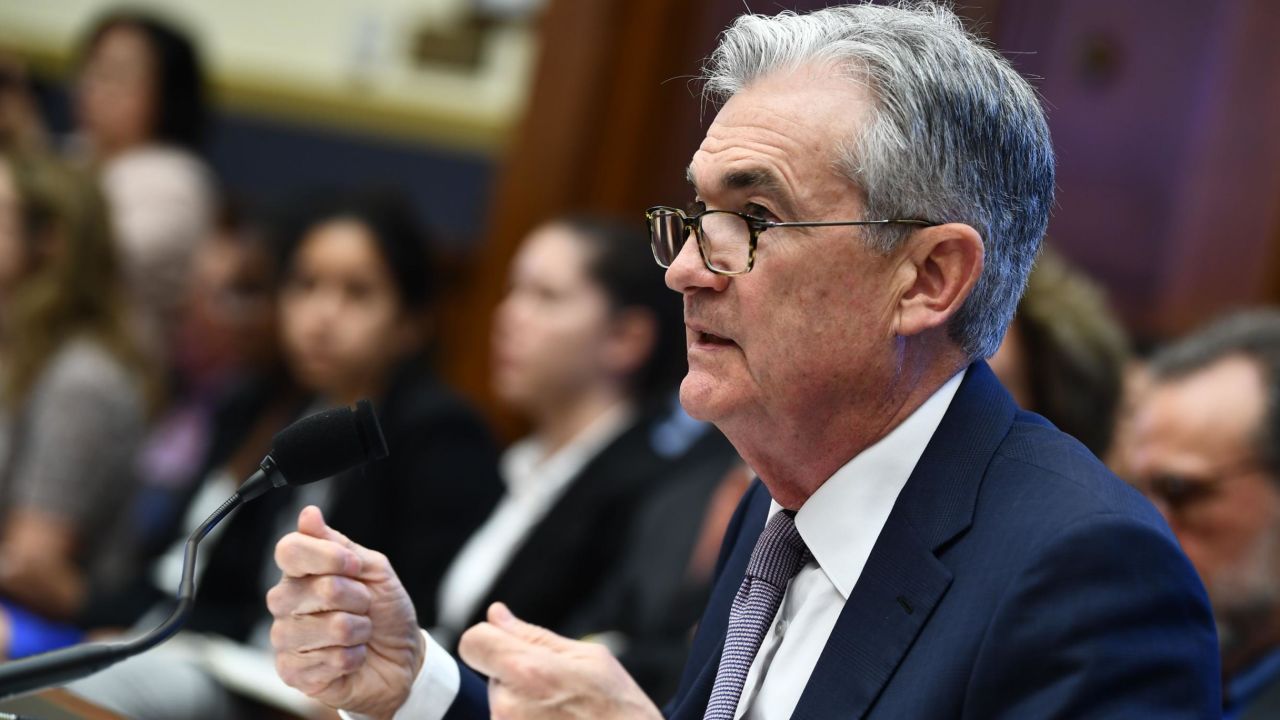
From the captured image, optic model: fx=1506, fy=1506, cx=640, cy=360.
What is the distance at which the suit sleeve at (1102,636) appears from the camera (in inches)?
41.8

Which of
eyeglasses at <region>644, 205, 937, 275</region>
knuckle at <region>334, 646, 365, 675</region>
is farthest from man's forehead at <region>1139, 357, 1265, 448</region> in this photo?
knuckle at <region>334, 646, 365, 675</region>

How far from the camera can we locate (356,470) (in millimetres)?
2895

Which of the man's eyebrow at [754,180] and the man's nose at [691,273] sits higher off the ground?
the man's eyebrow at [754,180]

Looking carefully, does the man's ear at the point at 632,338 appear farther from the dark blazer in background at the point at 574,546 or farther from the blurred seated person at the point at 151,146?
the blurred seated person at the point at 151,146

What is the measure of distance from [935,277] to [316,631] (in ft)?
2.04

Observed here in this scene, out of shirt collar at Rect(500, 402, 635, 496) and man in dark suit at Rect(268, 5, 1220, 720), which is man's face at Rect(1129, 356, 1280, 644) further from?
shirt collar at Rect(500, 402, 635, 496)

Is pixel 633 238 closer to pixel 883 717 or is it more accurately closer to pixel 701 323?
pixel 701 323

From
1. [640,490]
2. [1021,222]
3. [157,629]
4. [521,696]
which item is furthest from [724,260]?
[640,490]

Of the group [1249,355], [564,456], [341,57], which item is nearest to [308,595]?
[1249,355]

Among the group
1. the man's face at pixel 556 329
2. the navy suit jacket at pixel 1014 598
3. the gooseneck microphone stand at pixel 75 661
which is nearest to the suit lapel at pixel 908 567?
the navy suit jacket at pixel 1014 598

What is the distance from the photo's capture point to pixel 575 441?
3.09 m

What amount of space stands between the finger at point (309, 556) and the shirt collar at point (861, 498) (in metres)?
0.40

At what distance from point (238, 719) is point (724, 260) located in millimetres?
1555

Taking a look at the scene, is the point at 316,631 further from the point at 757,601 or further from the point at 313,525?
the point at 757,601
